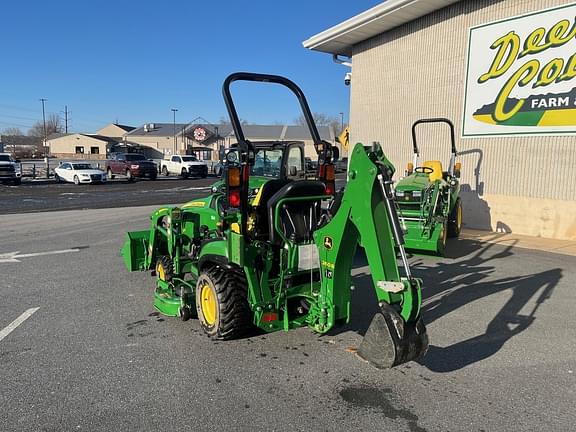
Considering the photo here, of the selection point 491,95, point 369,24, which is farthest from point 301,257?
point 369,24

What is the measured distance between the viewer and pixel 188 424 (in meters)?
3.15

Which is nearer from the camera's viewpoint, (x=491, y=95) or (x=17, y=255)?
(x=17, y=255)

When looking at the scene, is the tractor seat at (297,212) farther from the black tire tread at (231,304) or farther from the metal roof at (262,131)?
the metal roof at (262,131)

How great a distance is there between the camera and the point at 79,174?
98.2 feet

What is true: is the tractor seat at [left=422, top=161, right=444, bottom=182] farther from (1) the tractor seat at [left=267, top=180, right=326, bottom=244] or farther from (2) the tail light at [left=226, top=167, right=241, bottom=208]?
(2) the tail light at [left=226, top=167, right=241, bottom=208]

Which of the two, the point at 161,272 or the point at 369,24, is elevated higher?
the point at 369,24

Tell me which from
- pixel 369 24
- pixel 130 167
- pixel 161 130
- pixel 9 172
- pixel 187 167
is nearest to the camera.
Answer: pixel 369 24

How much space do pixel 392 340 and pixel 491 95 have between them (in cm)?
1007

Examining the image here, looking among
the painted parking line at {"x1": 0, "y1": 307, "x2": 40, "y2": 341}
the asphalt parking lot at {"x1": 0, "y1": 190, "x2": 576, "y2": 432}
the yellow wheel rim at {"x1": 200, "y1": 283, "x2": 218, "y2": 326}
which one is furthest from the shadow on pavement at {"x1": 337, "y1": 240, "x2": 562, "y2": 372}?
the painted parking line at {"x1": 0, "y1": 307, "x2": 40, "y2": 341}

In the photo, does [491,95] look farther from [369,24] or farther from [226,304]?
[226,304]

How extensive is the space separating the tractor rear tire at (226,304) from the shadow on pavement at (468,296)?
1087 mm

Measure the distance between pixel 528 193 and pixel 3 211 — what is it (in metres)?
16.0

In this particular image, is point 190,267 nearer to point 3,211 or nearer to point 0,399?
point 0,399

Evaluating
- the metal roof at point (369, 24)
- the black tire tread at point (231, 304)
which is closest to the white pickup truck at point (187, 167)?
the metal roof at point (369, 24)
